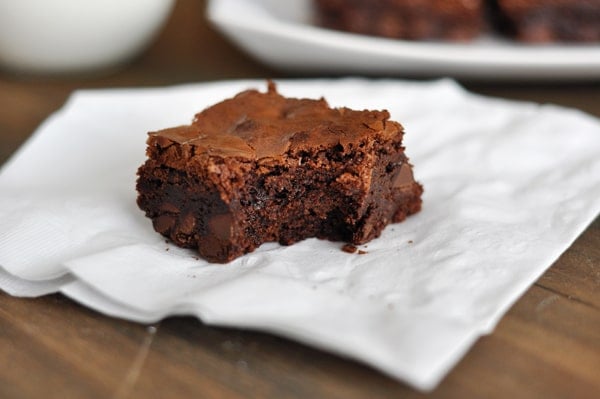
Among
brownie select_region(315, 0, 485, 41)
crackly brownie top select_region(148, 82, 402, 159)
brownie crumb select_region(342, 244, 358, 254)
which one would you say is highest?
crackly brownie top select_region(148, 82, 402, 159)

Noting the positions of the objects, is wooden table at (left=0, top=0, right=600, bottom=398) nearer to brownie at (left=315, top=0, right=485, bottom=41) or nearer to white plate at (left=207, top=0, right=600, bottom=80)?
white plate at (left=207, top=0, right=600, bottom=80)

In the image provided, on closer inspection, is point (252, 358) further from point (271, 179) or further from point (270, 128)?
point (270, 128)

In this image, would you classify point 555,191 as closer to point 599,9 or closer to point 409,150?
point 409,150

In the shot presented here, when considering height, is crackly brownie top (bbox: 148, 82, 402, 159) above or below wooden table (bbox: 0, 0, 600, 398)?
above

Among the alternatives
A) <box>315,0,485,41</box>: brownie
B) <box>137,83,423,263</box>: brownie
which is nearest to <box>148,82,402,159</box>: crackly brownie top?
<box>137,83,423,263</box>: brownie

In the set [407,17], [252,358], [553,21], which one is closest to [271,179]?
[252,358]

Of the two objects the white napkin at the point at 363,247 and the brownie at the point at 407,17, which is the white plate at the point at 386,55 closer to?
the brownie at the point at 407,17

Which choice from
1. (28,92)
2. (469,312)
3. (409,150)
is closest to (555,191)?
(409,150)
